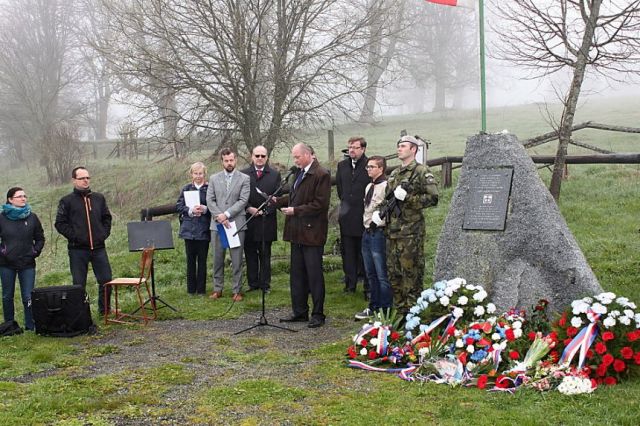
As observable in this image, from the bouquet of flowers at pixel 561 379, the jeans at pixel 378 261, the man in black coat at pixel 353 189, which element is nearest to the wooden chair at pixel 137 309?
the man in black coat at pixel 353 189

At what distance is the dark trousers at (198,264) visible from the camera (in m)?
9.55

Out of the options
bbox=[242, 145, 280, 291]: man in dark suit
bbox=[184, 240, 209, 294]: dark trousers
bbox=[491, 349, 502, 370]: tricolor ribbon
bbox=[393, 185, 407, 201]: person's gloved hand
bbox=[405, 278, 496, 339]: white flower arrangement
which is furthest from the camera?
bbox=[184, 240, 209, 294]: dark trousers

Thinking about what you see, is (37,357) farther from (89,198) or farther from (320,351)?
(320,351)

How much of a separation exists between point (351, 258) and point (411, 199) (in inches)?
85.6

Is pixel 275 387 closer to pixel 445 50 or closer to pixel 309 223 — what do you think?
pixel 309 223

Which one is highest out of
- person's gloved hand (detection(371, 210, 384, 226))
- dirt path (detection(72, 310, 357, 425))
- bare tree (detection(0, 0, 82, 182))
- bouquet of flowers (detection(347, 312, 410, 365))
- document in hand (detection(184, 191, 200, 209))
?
bare tree (detection(0, 0, 82, 182))

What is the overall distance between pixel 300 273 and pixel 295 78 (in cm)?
612

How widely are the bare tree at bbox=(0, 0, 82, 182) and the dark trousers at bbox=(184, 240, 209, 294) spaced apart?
23.4 meters

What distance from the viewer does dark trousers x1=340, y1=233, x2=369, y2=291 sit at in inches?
344

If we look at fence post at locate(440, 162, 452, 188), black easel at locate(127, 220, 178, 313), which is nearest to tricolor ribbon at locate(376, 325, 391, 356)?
black easel at locate(127, 220, 178, 313)

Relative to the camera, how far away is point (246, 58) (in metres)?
12.5

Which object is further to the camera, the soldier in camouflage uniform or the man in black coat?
the man in black coat

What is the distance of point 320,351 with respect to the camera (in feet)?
21.3

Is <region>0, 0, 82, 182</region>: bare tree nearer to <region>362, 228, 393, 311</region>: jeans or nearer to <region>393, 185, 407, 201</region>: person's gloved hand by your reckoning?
<region>362, 228, 393, 311</region>: jeans
